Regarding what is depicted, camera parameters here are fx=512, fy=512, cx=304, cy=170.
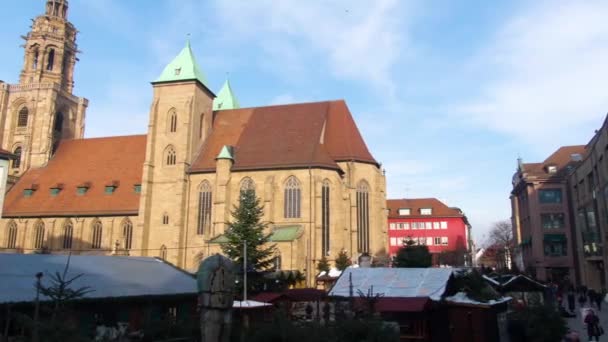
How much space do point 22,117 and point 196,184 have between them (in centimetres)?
2540

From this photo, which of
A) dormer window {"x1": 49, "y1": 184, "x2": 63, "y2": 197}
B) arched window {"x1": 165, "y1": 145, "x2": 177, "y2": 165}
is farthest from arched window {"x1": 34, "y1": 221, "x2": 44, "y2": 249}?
arched window {"x1": 165, "y1": 145, "x2": 177, "y2": 165}

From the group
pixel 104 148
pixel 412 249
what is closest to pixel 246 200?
pixel 412 249

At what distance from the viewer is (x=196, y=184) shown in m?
44.6

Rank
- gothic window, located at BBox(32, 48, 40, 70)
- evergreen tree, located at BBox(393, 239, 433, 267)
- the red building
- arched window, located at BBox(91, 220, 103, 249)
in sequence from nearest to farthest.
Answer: evergreen tree, located at BBox(393, 239, 433, 267) → arched window, located at BBox(91, 220, 103, 249) → gothic window, located at BBox(32, 48, 40, 70) → the red building

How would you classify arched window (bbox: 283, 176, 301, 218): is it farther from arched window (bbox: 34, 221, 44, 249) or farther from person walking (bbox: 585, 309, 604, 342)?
person walking (bbox: 585, 309, 604, 342)

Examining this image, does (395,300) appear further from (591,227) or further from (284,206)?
(591,227)

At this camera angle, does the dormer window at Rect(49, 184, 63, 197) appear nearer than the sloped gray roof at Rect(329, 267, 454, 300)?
No

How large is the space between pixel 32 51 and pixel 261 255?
41.2 m

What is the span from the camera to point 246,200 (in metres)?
33.2

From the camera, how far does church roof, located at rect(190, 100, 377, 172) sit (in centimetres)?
4303

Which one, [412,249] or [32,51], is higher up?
[32,51]

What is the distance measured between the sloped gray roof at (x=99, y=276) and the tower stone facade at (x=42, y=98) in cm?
3597

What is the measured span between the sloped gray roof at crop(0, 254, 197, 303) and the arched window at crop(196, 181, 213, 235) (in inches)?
713

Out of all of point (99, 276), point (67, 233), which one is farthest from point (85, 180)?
point (99, 276)
